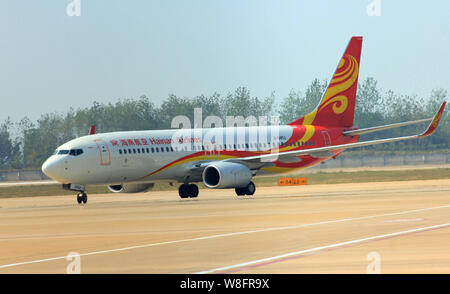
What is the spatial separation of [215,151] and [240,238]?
81.4ft

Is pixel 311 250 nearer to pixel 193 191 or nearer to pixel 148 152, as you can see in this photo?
pixel 148 152

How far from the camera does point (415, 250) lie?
16.3 metres

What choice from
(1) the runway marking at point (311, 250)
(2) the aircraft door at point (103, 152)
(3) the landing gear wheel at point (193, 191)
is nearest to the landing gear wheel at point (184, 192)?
(3) the landing gear wheel at point (193, 191)

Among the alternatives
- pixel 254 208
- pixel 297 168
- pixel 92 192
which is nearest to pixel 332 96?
pixel 297 168

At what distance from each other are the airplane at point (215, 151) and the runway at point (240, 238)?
6033 mm

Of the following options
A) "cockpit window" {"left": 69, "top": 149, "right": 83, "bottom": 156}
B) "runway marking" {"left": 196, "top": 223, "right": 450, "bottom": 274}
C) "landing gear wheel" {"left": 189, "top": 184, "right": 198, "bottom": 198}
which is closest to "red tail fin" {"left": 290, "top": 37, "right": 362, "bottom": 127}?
"landing gear wheel" {"left": 189, "top": 184, "right": 198, "bottom": 198}

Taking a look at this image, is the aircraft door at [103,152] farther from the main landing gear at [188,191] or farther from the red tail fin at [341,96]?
the red tail fin at [341,96]

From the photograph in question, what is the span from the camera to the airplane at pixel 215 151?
39.4 metres

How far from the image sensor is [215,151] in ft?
145

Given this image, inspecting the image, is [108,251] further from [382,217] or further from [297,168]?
[297,168]

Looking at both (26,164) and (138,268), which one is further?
(26,164)
